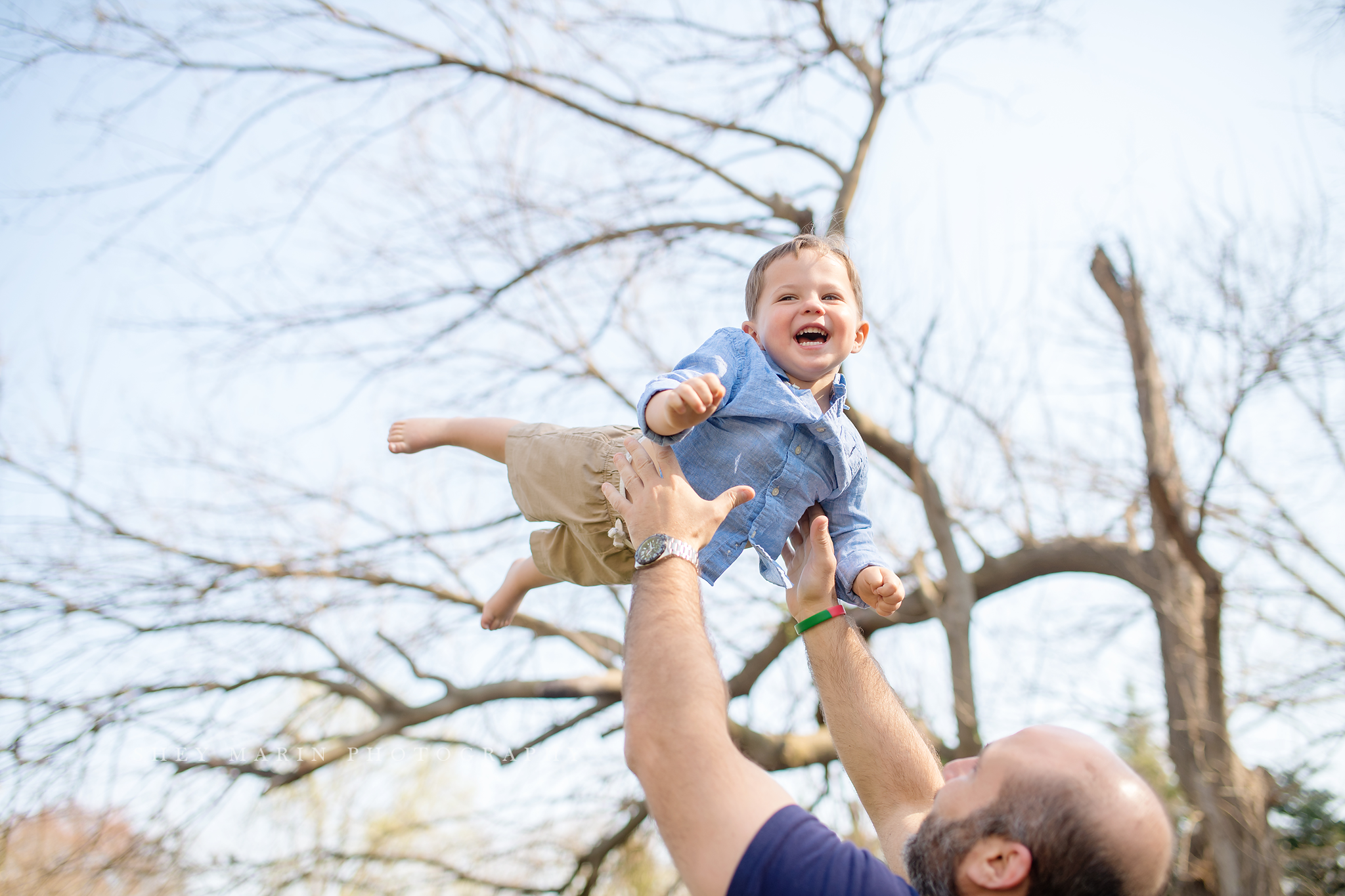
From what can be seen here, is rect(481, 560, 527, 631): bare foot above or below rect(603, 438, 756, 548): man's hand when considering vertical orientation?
above

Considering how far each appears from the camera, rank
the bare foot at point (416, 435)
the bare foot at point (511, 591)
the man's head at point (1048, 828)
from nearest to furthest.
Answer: the man's head at point (1048, 828)
the bare foot at point (416, 435)
the bare foot at point (511, 591)

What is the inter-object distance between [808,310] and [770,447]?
347 millimetres

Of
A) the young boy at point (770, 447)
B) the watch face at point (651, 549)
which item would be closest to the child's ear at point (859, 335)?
the young boy at point (770, 447)

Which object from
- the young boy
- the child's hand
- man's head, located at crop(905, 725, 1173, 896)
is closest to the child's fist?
the young boy

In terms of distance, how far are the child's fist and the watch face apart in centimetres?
23

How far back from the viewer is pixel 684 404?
189 centimetres

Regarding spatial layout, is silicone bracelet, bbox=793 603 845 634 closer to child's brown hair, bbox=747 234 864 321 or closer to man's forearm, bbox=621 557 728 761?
man's forearm, bbox=621 557 728 761

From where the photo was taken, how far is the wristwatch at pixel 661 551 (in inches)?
75.3

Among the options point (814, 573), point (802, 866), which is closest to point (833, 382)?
point (814, 573)

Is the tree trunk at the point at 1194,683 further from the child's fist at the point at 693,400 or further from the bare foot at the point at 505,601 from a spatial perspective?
the child's fist at the point at 693,400

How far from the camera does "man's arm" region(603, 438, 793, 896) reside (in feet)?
5.33

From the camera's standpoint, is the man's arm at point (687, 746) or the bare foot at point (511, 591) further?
the bare foot at point (511, 591)

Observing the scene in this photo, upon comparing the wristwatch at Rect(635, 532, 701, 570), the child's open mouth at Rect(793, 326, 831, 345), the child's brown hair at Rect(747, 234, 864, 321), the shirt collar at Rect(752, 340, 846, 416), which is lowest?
the wristwatch at Rect(635, 532, 701, 570)

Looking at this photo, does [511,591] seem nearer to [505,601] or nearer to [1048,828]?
[505,601]
